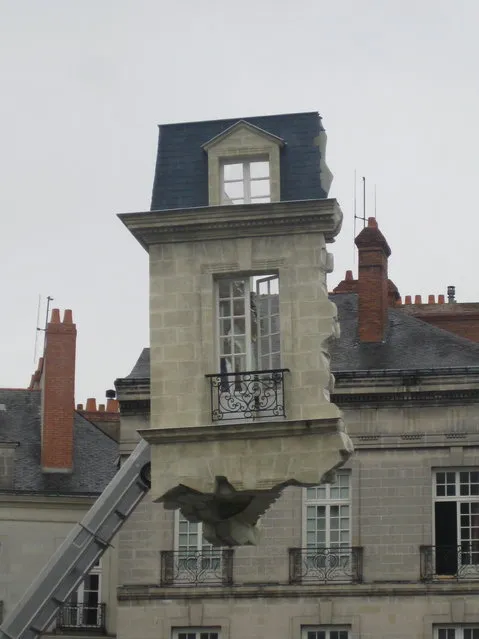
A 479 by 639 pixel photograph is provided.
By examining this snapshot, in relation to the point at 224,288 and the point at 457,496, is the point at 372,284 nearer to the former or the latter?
the point at 457,496

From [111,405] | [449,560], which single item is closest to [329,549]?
[449,560]

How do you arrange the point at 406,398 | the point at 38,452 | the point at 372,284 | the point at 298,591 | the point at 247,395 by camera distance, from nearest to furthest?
1. the point at 247,395
2. the point at 298,591
3. the point at 406,398
4. the point at 372,284
5. the point at 38,452

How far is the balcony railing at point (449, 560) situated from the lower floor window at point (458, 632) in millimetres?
1017

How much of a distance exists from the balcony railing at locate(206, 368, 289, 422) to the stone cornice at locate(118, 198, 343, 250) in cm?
182

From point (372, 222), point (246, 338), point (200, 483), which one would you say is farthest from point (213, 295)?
point (372, 222)

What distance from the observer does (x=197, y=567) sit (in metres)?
40.9

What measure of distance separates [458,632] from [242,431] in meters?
14.1

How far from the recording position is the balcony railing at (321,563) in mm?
40406

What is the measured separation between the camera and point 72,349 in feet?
152

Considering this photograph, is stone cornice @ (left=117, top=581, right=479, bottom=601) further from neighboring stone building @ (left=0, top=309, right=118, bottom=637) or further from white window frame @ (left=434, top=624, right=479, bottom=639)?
neighboring stone building @ (left=0, top=309, right=118, bottom=637)

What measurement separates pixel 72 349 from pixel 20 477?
120 inches

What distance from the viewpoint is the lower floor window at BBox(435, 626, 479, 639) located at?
39625mm

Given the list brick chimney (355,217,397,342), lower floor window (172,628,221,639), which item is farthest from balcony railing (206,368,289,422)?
brick chimney (355,217,397,342)

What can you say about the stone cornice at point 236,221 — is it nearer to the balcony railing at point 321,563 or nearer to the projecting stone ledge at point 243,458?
the projecting stone ledge at point 243,458
